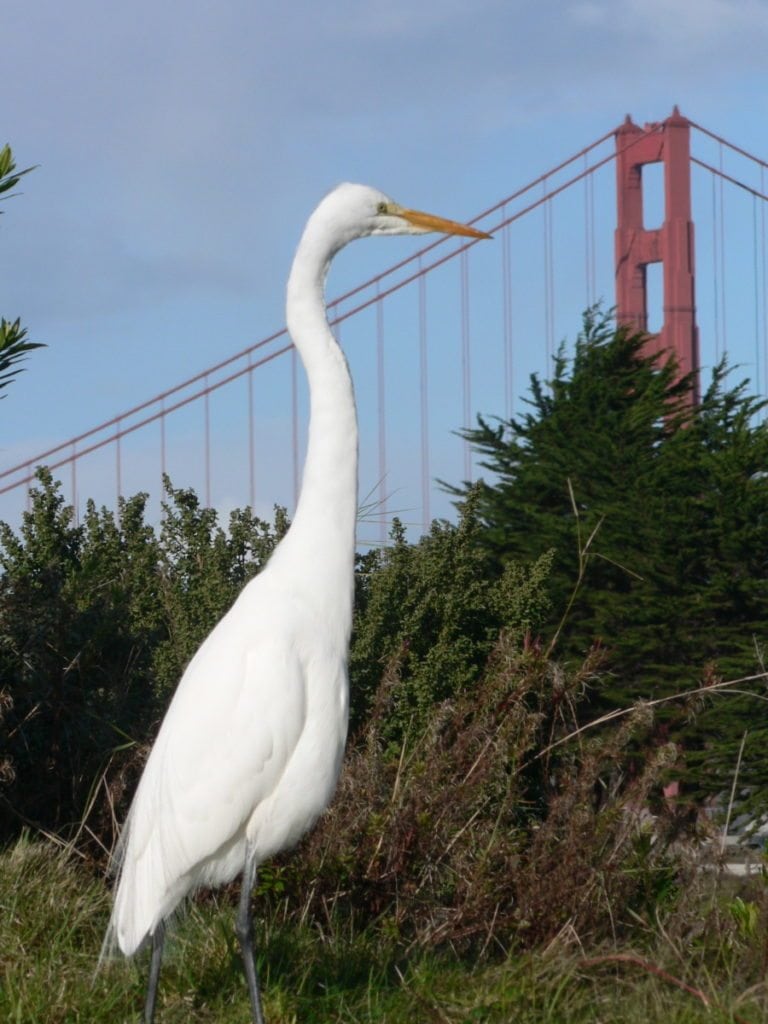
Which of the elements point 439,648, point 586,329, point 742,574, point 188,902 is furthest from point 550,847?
point 586,329

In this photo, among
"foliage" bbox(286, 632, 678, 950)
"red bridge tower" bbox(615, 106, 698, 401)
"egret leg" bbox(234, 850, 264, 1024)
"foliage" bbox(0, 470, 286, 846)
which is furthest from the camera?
"red bridge tower" bbox(615, 106, 698, 401)

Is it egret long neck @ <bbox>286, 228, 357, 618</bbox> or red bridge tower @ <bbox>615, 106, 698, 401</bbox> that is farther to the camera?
red bridge tower @ <bbox>615, 106, 698, 401</bbox>

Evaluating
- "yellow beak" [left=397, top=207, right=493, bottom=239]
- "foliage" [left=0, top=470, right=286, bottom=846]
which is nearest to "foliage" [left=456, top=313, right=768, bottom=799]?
"foliage" [left=0, top=470, right=286, bottom=846]

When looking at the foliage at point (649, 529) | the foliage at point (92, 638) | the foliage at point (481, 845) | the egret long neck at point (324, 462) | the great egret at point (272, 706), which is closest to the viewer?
the great egret at point (272, 706)

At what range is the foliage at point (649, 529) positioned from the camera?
11.6m

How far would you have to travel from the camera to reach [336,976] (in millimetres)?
3719

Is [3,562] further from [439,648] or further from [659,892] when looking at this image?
[659,892]

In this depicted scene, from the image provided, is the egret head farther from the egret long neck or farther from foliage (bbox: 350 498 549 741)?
foliage (bbox: 350 498 549 741)

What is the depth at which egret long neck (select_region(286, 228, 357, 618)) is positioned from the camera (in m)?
3.44

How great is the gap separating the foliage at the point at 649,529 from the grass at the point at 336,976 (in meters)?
6.86

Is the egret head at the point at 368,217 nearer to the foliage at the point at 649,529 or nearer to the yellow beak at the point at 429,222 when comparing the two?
the yellow beak at the point at 429,222

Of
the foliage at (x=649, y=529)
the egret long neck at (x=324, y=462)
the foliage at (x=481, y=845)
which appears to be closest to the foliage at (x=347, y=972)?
the foliage at (x=481, y=845)

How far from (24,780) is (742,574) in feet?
27.3

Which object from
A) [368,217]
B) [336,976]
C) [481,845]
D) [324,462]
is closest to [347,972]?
[336,976]
